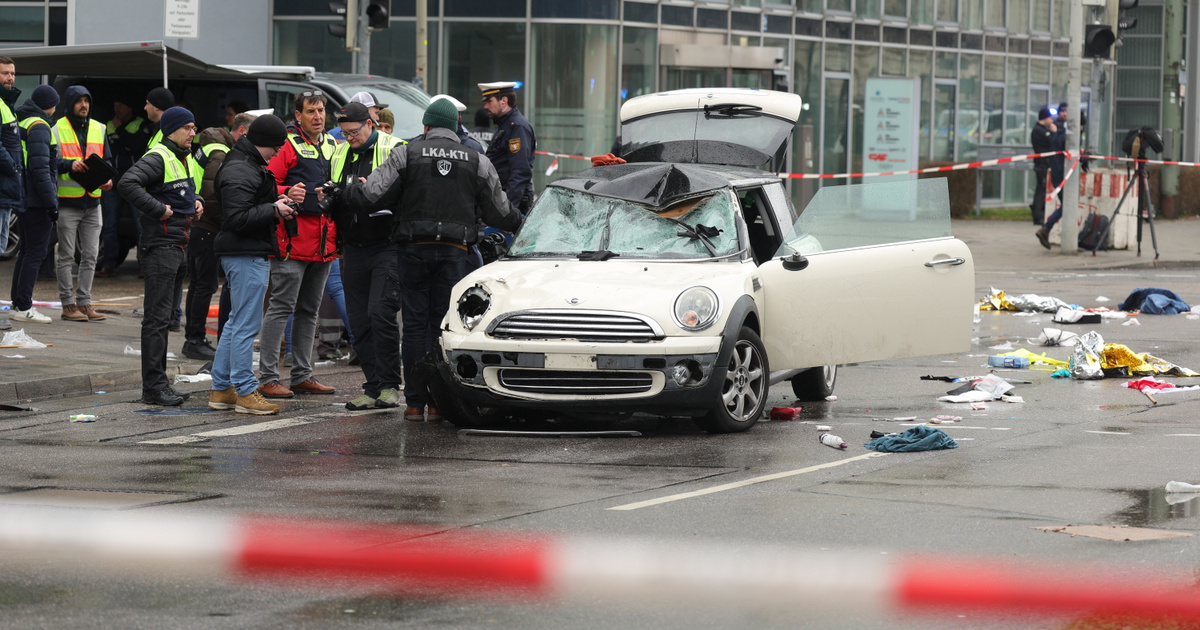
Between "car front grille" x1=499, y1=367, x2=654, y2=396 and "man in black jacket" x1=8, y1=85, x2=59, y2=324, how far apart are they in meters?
6.84

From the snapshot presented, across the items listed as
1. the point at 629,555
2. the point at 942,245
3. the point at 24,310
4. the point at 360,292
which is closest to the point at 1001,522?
the point at 629,555

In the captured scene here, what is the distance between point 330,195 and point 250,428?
158cm

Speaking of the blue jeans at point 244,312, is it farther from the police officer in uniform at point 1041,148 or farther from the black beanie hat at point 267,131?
the police officer in uniform at point 1041,148

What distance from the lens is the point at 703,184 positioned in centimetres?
1025

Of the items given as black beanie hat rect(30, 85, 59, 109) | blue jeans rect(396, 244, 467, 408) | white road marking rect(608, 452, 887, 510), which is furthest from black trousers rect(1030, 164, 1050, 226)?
white road marking rect(608, 452, 887, 510)

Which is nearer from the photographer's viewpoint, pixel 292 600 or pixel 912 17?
pixel 292 600

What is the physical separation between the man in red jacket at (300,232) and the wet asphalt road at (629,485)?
1.54ft

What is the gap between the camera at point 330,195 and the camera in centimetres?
1030

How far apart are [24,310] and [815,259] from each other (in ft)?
25.7

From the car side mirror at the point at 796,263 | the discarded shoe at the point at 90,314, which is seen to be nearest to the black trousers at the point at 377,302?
the car side mirror at the point at 796,263

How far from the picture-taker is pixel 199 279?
12.9 meters

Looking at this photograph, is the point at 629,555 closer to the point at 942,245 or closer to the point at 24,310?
the point at 942,245

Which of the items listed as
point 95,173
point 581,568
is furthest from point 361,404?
point 581,568

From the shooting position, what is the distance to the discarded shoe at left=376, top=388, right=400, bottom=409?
1059cm
